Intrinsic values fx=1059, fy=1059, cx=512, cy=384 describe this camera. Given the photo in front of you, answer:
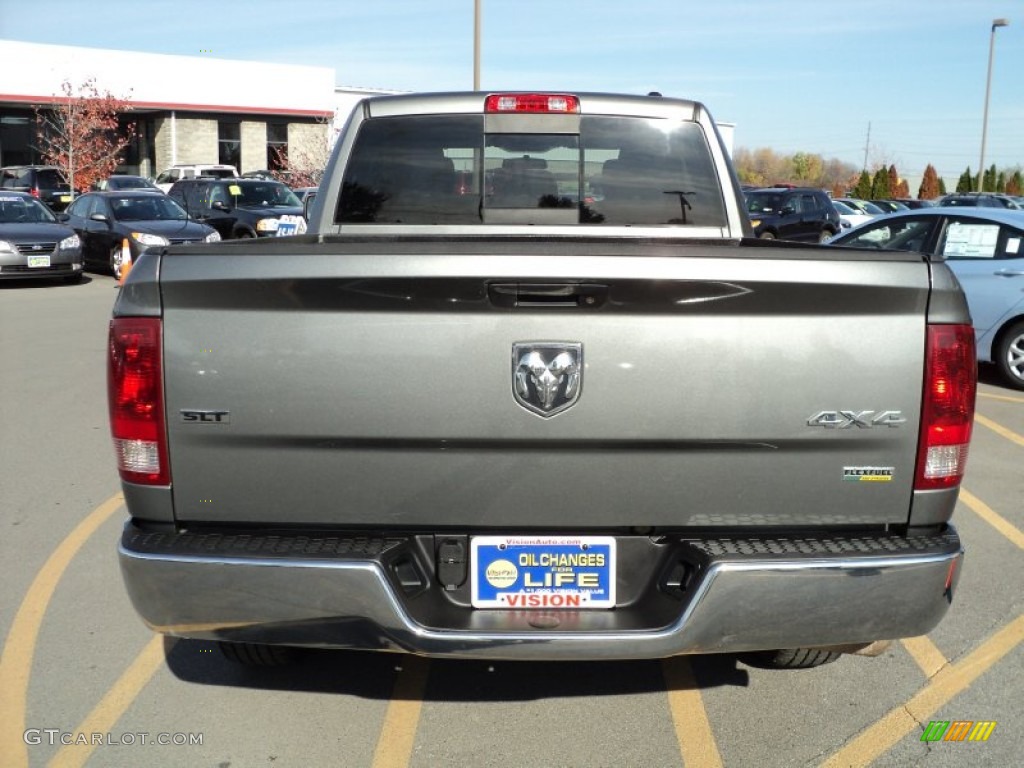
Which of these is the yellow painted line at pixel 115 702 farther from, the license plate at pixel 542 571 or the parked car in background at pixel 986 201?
the parked car in background at pixel 986 201

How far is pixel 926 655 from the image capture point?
4.18m

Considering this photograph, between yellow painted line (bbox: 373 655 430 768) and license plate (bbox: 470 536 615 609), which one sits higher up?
license plate (bbox: 470 536 615 609)

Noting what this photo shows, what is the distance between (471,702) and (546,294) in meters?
1.64

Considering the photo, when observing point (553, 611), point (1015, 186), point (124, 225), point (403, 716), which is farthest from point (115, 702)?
point (1015, 186)

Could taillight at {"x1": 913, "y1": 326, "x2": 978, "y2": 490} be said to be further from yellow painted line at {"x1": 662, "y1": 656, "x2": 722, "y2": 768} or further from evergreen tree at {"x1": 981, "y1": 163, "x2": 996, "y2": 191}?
evergreen tree at {"x1": 981, "y1": 163, "x2": 996, "y2": 191}

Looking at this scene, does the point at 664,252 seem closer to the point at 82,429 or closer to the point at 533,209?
the point at 533,209

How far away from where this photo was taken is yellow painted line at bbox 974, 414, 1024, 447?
26.2ft

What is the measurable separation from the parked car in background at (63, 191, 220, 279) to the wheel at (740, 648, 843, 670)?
15.4 metres

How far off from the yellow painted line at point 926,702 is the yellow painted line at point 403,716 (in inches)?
52.4

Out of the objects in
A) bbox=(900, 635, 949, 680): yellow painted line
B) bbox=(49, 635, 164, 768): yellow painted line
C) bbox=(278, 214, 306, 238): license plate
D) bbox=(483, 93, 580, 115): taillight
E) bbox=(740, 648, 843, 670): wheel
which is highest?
bbox=(483, 93, 580, 115): taillight

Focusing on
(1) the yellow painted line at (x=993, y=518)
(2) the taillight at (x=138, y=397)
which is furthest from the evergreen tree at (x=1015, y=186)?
(2) the taillight at (x=138, y=397)

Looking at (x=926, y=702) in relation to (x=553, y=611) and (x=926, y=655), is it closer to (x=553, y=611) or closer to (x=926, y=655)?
(x=926, y=655)

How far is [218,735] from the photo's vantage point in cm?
348

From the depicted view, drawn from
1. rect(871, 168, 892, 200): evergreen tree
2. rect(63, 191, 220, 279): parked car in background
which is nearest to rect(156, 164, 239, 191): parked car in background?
rect(63, 191, 220, 279): parked car in background
